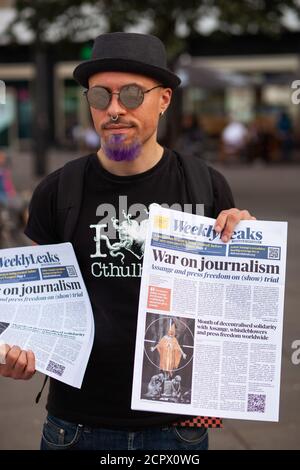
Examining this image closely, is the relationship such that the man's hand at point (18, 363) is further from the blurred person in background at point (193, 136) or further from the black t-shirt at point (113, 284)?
the blurred person in background at point (193, 136)

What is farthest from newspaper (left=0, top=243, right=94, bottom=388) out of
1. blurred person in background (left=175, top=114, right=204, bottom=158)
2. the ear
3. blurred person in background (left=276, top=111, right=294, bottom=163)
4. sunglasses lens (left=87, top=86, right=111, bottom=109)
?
blurred person in background (left=276, top=111, right=294, bottom=163)

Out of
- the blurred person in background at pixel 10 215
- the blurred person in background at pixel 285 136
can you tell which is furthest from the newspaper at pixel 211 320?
the blurred person in background at pixel 285 136

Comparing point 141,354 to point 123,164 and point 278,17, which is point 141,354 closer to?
point 123,164

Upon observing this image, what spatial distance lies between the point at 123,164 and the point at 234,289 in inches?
19.1

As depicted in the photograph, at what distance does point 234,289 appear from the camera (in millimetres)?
2080

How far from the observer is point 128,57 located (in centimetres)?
212

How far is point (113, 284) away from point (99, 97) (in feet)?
1.76

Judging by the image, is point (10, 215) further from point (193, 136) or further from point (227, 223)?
point (193, 136)

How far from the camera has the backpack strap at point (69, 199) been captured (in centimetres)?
221

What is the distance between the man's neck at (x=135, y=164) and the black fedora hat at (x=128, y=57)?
206mm

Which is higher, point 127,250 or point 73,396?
point 127,250

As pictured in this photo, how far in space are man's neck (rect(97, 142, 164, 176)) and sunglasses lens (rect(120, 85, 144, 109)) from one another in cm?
14

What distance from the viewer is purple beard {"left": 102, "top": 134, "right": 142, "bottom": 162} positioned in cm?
213
